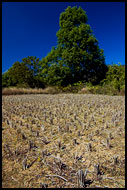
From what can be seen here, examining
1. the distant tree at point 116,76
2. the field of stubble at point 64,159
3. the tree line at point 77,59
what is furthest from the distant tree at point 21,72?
the field of stubble at point 64,159

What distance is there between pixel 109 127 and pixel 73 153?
841 mm

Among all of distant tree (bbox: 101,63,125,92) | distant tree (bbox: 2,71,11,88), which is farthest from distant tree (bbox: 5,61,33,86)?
distant tree (bbox: 101,63,125,92)

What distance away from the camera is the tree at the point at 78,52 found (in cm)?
872

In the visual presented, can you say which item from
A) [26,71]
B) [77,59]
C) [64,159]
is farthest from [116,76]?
[26,71]

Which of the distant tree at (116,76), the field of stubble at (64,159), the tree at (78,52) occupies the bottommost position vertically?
the field of stubble at (64,159)

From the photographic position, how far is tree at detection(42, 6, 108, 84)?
28.6 ft

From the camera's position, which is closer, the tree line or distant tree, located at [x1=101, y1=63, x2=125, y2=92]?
distant tree, located at [x1=101, y1=63, x2=125, y2=92]

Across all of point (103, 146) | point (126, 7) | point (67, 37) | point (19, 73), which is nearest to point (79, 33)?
point (67, 37)

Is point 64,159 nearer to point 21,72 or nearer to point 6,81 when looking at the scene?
point 21,72

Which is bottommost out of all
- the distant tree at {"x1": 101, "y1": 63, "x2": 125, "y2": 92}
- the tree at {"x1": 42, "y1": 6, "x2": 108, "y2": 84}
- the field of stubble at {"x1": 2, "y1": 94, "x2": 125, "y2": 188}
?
the field of stubble at {"x1": 2, "y1": 94, "x2": 125, "y2": 188}

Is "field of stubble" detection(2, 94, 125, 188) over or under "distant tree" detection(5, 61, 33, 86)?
under

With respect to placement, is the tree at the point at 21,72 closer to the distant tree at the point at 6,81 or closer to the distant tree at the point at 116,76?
the distant tree at the point at 6,81

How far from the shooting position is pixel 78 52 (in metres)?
8.53

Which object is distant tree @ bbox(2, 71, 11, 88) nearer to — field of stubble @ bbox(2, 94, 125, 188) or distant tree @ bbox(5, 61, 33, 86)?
distant tree @ bbox(5, 61, 33, 86)
